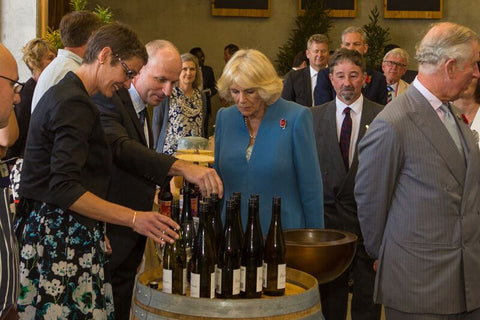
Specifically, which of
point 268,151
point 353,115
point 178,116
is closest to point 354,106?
point 353,115

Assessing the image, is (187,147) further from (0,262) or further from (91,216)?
(0,262)

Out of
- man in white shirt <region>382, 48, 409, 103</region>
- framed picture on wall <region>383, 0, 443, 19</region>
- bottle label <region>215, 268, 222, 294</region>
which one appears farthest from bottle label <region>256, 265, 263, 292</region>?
framed picture on wall <region>383, 0, 443, 19</region>

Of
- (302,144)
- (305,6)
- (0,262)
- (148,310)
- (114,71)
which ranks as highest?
(305,6)

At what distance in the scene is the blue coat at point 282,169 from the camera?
327cm

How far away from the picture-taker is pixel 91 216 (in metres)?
2.57

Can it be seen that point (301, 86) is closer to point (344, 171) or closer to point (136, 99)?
point (344, 171)

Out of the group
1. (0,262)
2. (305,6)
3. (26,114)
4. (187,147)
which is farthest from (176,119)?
(305,6)

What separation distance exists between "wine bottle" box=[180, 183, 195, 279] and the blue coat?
478 millimetres

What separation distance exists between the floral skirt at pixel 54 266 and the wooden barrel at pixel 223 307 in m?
0.38

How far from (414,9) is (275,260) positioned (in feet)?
41.6

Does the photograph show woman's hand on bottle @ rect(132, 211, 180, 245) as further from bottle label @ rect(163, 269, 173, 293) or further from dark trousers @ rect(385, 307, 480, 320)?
dark trousers @ rect(385, 307, 480, 320)

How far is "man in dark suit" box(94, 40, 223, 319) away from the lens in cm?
299

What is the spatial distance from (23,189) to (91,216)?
0.32 metres

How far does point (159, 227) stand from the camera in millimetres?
2500
